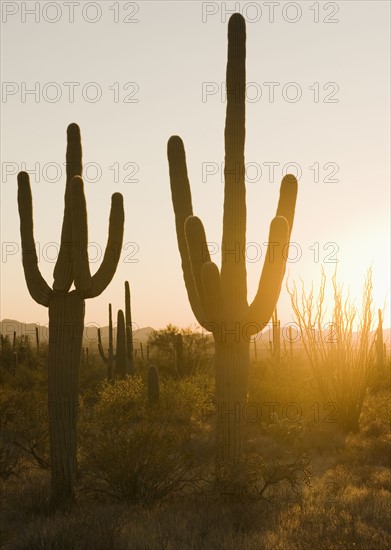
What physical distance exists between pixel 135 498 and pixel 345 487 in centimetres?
369

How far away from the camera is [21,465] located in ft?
39.3

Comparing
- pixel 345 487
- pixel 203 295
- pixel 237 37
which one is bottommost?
pixel 345 487

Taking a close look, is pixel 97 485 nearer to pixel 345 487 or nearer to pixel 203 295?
pixel 203 295

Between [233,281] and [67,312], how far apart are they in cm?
258

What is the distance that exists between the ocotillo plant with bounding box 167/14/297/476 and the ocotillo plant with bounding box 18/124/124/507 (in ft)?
5.12

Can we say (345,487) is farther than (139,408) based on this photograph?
No

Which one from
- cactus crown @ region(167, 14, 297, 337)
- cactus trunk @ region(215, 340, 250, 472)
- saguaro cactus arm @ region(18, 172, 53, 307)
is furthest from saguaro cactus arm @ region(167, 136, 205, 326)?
saguaro cactus arm @ region(18, 172, 53, 307)

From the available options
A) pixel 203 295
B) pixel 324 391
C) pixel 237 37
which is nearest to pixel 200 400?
pixel 324 391

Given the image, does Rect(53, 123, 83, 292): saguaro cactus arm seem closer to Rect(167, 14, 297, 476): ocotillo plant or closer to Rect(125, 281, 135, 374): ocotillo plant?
Rect(167, 14, 297, 476): ocotillo plant

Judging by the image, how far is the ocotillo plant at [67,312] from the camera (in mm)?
9898

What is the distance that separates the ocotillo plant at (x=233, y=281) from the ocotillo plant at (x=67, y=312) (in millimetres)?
1560

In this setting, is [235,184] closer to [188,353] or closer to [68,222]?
[68,222]

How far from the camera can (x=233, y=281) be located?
10.6 metres

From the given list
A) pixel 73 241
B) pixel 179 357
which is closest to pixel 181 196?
pixel 73 241
